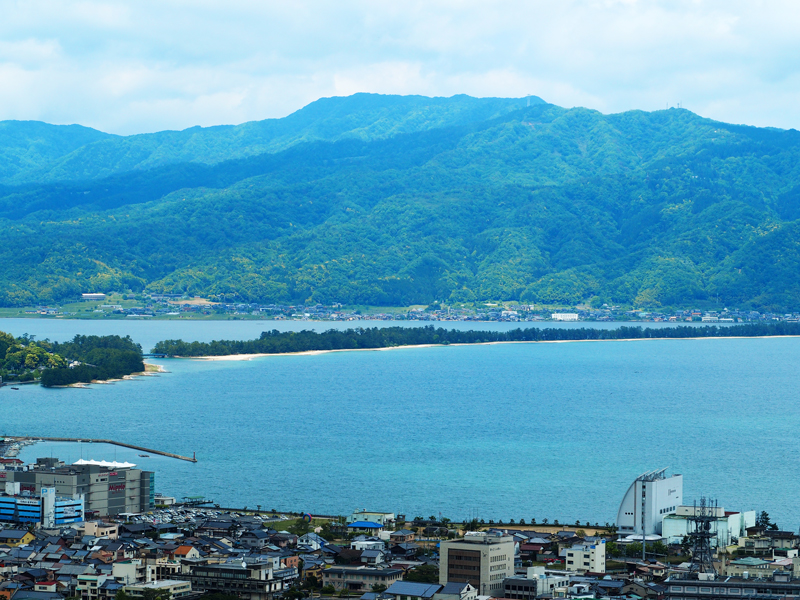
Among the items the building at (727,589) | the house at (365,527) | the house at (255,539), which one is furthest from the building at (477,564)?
the house at (365,527)

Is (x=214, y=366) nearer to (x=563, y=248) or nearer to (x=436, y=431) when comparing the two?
(x=436, y=431)

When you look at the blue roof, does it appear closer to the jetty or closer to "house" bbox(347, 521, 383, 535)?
"house" bbox(347, 521, 383, 535)

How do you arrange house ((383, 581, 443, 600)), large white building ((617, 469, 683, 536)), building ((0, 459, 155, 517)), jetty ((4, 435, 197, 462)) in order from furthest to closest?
jetty ((4, 435, 197, 462))
building ((0, 459, 155, 517))
large white building ((617, 469, 683, 536))
house ((383, 581, 443, 600))

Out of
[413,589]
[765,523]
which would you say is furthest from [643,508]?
[413,589]

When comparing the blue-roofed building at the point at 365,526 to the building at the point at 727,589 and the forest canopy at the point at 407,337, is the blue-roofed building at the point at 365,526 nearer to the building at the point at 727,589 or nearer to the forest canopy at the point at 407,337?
the building at the point at 727,589

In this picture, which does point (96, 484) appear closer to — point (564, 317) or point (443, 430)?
point (443, 430)

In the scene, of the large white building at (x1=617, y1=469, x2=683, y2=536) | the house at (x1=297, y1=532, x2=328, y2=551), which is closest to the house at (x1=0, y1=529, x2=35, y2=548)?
the house at (x1=297, y1=532, x2=328, y2=551)

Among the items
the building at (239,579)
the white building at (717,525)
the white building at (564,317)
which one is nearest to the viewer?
the building at (239,579)
